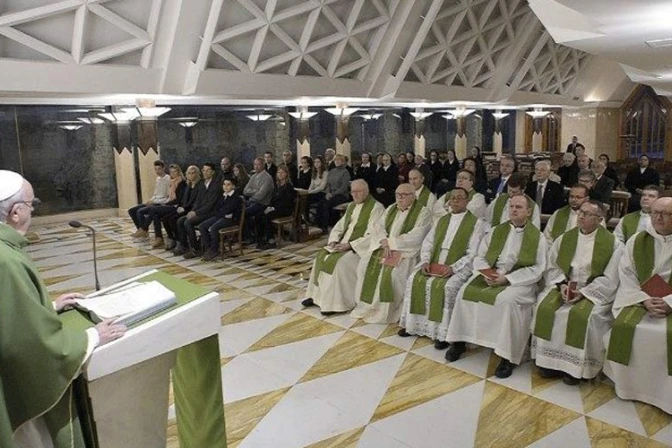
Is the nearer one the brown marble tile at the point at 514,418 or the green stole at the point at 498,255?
Answer: the brown marble tile at the point at 514,418

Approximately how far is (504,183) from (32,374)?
6587 millimetres

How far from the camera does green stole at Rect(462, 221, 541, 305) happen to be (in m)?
4.48

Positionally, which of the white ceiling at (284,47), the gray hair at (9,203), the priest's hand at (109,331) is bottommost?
the priest's hand at (109,331)

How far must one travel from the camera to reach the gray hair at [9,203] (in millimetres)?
2176

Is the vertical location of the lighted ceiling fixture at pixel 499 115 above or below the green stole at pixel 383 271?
above

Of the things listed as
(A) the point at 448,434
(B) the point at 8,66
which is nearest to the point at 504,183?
(A) the point at 448,434

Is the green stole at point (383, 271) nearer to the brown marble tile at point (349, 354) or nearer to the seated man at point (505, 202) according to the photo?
the brown marble tile at point (349, 354)

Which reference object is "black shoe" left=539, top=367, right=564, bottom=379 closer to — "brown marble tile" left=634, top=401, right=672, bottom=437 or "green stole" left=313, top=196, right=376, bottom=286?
"brown marble tile" left=634, top=401, right=672, bottom=437

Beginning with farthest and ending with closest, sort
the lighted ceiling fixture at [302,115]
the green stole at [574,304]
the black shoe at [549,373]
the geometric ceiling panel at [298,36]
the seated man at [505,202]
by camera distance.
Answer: the lighted ceiling fixture at [302,115], the geometric ceiling panel at [298,36], the seated man at [505,202], the black shoe at [549,373], the green stole at [574,304]

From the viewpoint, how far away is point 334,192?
10.3 meters

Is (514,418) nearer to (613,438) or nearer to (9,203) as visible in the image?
(613,438)

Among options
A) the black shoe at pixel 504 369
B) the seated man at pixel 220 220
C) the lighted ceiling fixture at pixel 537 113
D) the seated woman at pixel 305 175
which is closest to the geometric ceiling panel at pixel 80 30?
the seated man at pixel 220 220

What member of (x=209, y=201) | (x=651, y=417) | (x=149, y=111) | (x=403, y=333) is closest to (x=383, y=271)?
(x=403, y=333)

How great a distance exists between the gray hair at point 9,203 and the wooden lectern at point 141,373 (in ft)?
2.08
